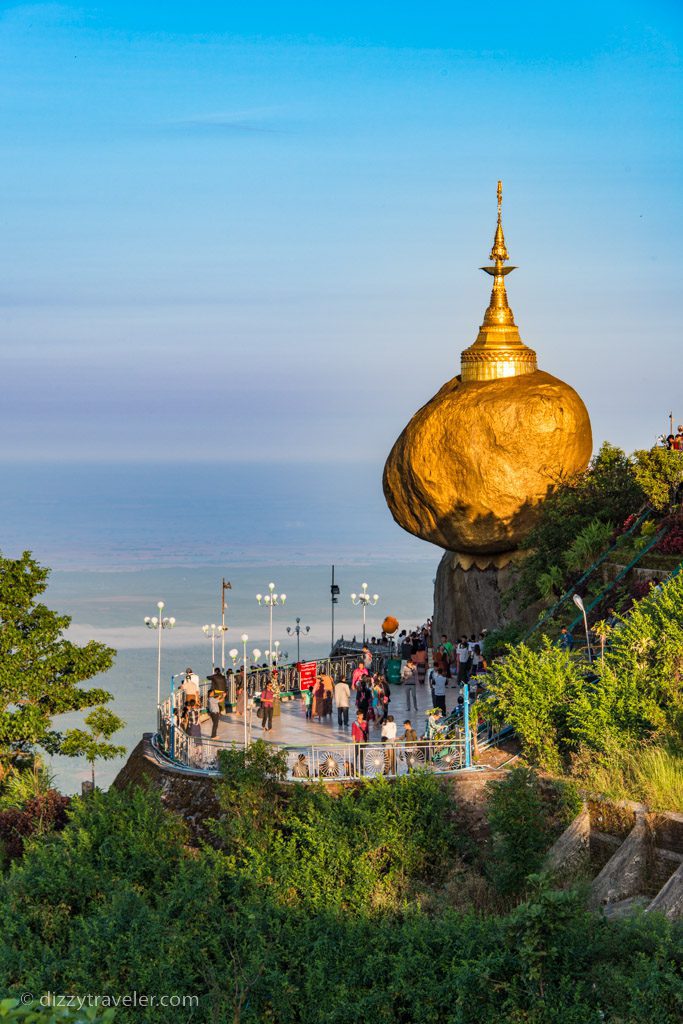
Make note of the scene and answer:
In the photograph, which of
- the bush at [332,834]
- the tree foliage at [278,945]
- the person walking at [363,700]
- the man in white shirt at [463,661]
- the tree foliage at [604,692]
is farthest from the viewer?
the man in white shirt at [463,661]

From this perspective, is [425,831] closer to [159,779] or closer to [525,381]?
[159,779]

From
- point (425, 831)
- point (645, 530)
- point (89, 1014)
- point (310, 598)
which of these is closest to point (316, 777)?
point (425, 831)

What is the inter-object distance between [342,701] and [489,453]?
26.3 ft

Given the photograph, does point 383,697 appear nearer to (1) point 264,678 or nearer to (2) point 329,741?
(2) point 329,741

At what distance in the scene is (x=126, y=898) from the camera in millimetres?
20250

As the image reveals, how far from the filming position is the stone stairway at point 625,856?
60.2 ft

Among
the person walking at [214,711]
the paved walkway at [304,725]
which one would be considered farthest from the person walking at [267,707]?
the person walking at [214,711]

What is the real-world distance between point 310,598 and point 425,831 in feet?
180

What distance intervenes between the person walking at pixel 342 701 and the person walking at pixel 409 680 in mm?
2482

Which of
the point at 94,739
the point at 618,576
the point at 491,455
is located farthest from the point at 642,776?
the point at 491,455

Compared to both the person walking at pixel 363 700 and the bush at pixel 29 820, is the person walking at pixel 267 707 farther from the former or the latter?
the bush at pixel 29 820

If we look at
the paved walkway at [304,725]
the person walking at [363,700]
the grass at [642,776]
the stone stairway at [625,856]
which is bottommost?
the stone stairway at [625,856]

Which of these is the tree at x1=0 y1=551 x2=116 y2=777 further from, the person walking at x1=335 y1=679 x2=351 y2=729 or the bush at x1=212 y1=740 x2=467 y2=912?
the bush at x1=212 y1=740 x2=467 y2=912

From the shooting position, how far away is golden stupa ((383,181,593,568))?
32.7 m
